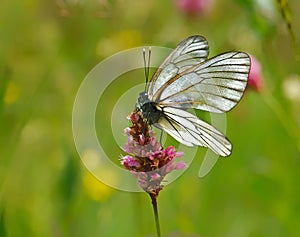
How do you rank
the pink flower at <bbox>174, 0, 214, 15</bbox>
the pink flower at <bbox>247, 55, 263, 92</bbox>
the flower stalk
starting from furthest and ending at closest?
the pink flower at <bbox>174, 0, 214, 15</bbox> → the pink flower at <bbox>247, 55, 263, 92</bbox> → the flower stalk

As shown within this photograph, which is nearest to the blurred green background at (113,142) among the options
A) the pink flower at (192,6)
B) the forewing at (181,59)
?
the pink flower at (192,6)

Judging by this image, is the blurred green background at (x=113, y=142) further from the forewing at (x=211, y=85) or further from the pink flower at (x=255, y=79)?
the forewing at (x=211, y=85)

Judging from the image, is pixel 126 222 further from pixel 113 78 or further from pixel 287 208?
pixel 113 78

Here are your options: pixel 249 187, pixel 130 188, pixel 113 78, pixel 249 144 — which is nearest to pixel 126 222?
pixel 130 188

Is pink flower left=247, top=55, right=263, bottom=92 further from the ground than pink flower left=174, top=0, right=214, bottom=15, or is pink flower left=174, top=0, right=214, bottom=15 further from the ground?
pink flower left=174, top=0, right=214, bottom=15

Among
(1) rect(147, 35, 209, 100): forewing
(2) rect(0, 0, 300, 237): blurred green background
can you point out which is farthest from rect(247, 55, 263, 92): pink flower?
(1) rect(147, 35, 209, 100): forewing

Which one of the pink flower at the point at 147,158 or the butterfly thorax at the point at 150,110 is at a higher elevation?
the butterfly thorax at the point at 150,110

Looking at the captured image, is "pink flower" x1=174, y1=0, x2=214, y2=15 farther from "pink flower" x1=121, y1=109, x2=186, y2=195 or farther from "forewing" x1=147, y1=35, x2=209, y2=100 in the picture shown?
"pink flower" x1=121, y1=109, x2=186, y2=195
